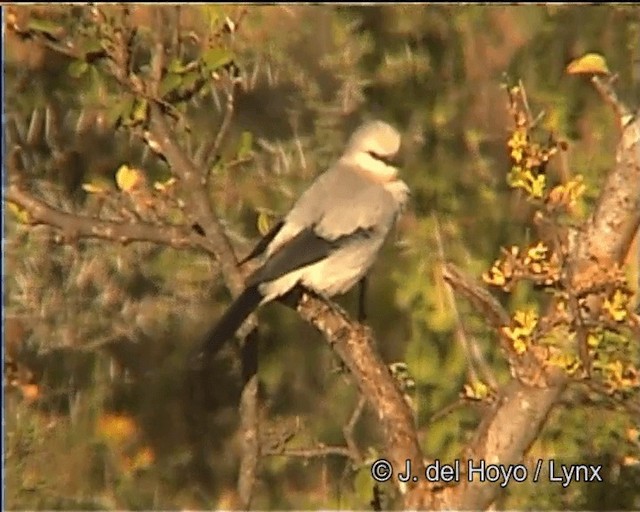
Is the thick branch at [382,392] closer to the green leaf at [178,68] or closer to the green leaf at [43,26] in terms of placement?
the green leaf at [178,68]

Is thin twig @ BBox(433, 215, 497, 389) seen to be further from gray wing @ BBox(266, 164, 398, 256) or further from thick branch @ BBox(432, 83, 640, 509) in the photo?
thick branch @ BBox(432, 83, 640, 509)

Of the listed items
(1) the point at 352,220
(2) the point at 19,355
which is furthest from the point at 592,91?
(2) the point at 19,355

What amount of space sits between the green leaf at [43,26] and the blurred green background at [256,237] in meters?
0.53

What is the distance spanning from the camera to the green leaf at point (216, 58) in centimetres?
220

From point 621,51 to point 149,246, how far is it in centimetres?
133

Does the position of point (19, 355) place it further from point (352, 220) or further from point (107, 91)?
point (352, 220)

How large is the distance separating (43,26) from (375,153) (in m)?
0.87

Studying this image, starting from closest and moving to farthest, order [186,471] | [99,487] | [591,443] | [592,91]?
[591,443], [592,91], [99,487], [186,471]

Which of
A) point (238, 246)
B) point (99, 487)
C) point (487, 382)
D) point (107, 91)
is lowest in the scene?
point (99, 487)

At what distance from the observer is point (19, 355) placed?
336 centimetres

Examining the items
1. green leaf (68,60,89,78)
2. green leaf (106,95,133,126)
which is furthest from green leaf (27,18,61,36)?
green leaf (106,95,133,126)

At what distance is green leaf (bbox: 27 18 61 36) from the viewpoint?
223 cm

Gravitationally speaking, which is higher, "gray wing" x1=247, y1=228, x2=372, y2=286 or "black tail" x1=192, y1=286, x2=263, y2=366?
"gray wing" x1=247, y1=228, x2=372, y2=286

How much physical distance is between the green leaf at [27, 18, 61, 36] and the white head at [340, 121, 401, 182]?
80 centimetres
